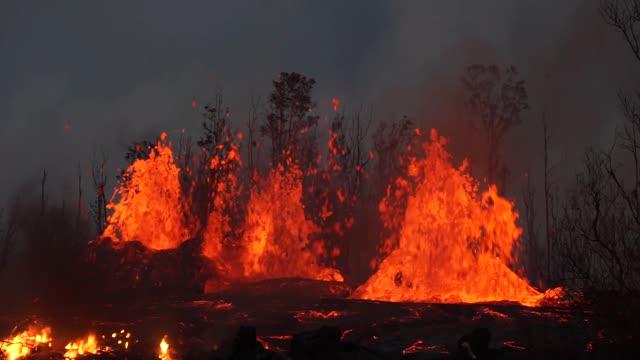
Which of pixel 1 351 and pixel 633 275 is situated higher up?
pixel 633 275

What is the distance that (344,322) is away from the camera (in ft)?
48.4

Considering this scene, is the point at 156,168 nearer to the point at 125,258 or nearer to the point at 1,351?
the point at 125,258

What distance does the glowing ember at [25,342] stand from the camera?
44.8 ft

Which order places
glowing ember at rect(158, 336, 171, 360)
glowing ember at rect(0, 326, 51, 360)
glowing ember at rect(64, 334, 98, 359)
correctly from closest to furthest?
glowing ember at rect(158, 336, 171, 360), glowing ember at rect(64, 334, 98, 359), glowing ember at rect(0, 326, 51, 360)

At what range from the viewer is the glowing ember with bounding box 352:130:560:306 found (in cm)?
1920

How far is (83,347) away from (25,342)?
4.42ft

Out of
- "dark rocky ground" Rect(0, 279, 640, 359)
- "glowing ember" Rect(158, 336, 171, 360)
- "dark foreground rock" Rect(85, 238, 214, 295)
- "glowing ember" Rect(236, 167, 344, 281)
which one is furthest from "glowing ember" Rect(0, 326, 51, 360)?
"glowing ember" Rect(236, 167, 344, 281)

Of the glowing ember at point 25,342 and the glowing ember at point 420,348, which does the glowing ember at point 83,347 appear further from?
the glowing ember at point 420,348

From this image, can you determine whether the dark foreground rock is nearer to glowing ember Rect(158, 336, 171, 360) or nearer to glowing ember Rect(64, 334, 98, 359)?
glowing ember Rect(64, 334, 98, 359)

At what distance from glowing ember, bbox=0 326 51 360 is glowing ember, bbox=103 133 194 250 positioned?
1035cm

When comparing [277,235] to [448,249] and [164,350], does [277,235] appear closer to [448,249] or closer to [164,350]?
[448,249]

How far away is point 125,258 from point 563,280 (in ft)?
50.2

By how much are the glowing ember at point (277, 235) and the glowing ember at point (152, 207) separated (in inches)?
125

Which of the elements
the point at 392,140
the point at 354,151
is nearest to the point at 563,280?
the point at 354,151
